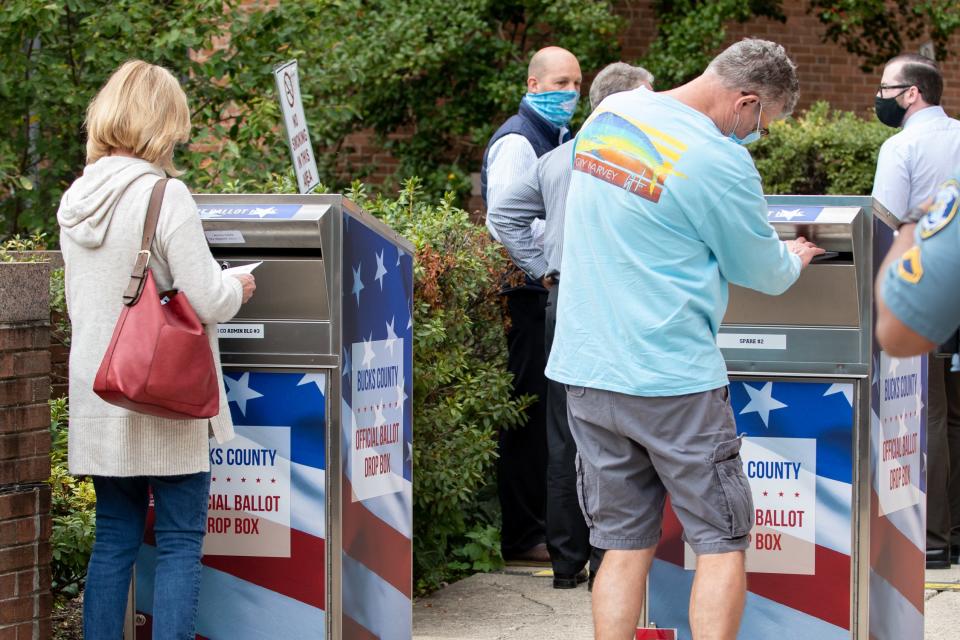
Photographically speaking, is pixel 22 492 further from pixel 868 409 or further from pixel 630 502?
pixel 868 409

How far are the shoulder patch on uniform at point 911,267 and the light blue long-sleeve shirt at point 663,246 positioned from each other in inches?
49.9

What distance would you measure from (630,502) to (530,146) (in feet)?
7.33

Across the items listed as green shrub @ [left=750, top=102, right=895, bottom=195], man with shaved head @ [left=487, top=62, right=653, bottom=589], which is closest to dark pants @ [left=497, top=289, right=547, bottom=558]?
man with shaved head @ [left=487, top=62, right=653, bottom=589]

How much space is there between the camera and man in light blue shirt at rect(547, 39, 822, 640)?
10.6 feet

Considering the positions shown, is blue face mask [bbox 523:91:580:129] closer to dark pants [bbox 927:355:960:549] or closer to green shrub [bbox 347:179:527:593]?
green shrub [bbox 347:179:527:593]

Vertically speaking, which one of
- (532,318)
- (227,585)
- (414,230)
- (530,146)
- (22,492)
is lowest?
(227,585)

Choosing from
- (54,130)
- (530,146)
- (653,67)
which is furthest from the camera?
(653,67)

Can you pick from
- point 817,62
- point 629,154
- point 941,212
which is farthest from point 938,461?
point 817,62

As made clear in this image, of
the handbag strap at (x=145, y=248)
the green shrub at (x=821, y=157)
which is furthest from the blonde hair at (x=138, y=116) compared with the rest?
the green shrub at (x=821, y=157)

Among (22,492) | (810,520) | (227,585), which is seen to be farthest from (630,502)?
(22,492)

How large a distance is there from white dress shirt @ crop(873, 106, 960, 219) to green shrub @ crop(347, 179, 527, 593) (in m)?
1.58

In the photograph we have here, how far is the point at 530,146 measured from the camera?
17.4 feet

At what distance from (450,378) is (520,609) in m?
0.89

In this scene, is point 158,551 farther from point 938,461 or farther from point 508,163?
point 938,461
